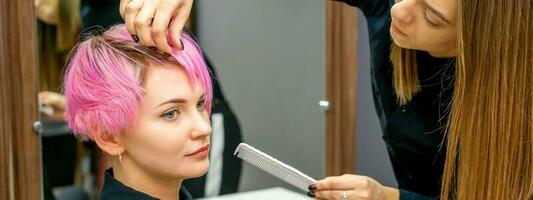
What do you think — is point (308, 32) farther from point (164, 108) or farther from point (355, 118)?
point (164, 108)

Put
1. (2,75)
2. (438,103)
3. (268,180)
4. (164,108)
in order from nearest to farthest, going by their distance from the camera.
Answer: (164,108), (438,103), (2,75), (268,180)

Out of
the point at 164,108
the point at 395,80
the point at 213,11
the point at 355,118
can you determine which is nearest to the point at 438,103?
the point at 395,80

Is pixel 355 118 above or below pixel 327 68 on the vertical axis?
below

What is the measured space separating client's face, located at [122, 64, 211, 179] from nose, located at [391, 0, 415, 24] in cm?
32

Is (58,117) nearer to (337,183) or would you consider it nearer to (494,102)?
(337,183)

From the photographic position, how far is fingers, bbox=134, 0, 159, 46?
31.6 inches

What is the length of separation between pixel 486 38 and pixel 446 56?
182mm

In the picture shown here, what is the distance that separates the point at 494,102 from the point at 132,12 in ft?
1.59

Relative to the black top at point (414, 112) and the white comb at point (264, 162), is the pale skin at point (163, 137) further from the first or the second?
the black top at point (414, 112)

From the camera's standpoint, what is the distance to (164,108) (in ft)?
3.05

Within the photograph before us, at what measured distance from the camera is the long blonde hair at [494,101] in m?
0.80

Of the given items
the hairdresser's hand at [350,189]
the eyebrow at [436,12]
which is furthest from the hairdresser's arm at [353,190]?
the eyebrow at [436,12]

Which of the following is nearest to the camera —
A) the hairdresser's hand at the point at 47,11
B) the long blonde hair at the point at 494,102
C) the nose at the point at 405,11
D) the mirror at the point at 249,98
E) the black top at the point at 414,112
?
the long blonde hair at the point at 494,102

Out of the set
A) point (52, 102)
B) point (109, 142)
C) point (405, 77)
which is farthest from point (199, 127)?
point (52, 102)
